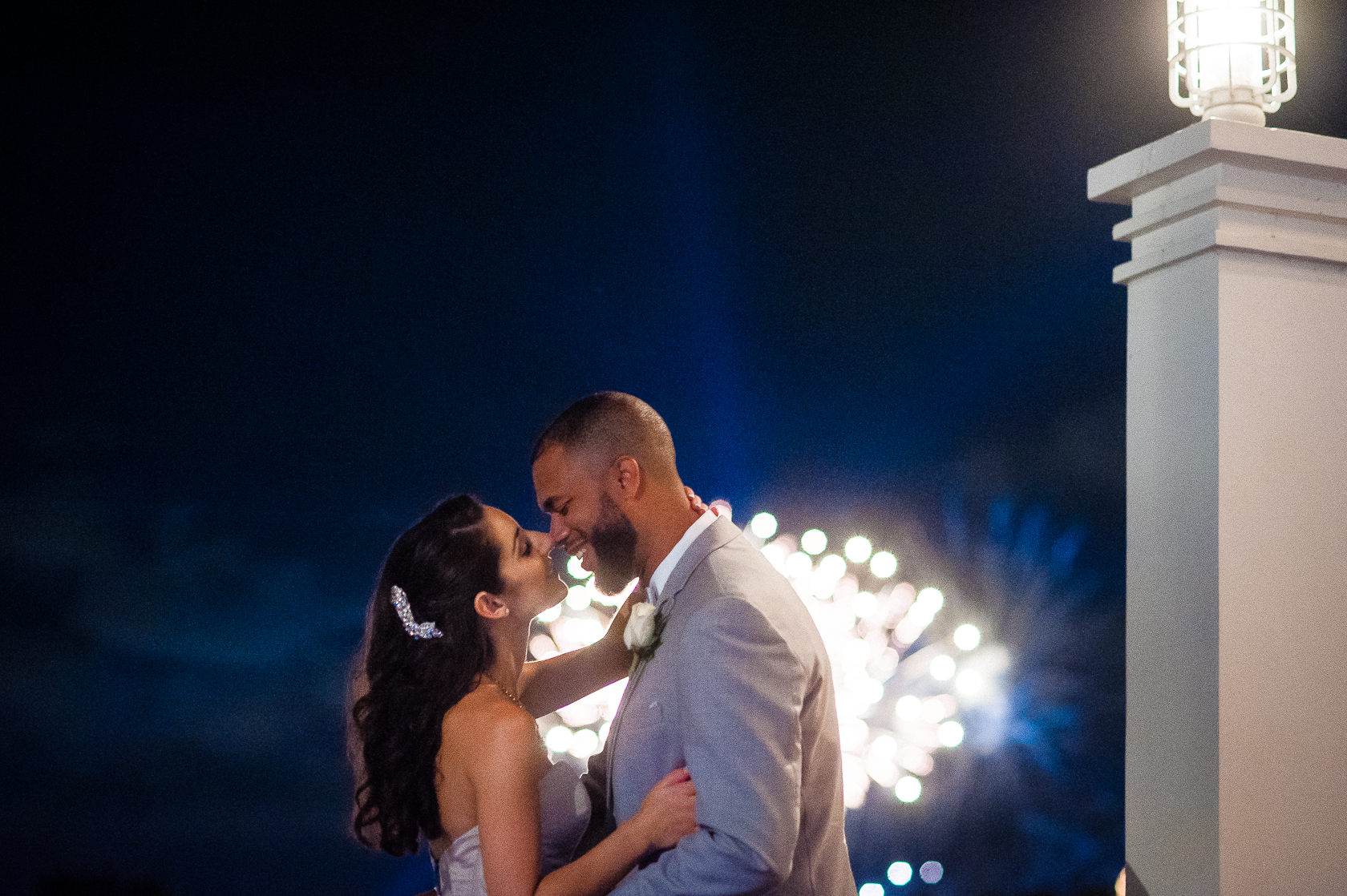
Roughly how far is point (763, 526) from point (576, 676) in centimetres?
309

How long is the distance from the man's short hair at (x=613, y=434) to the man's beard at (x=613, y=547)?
10cm

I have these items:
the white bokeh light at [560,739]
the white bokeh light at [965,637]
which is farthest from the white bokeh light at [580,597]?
the white bokeh light at [965,637]

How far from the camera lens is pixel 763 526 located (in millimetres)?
5977

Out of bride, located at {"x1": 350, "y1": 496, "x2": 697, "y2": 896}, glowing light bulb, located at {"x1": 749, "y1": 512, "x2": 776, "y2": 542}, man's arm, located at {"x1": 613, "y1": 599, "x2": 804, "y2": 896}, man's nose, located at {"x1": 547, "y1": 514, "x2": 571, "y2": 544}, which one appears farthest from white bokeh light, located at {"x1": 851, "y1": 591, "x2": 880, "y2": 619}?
man's arm, located at {"x1": 613, "y1": 599, "x2": 804, "y2": 896}

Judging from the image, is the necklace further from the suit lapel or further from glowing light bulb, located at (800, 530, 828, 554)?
glowing light bulb, located at (800, 530, 828, 554)

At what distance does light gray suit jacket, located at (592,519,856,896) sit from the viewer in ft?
6.33

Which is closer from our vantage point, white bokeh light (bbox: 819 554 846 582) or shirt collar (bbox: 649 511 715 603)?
shirt collar (bbox: 649 511 715 603)

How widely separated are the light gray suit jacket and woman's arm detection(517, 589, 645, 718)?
655 mm

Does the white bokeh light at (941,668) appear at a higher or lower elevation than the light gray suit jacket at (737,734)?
lower

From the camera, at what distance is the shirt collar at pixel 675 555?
7.50ft

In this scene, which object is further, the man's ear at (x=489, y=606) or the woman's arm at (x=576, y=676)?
the woman's arm at (x=576, y=676)

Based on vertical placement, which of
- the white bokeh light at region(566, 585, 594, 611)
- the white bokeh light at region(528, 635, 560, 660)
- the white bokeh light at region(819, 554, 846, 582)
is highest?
the white bokeh light at region(819, 554, 846, 582)

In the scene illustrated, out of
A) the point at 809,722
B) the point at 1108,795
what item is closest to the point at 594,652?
the point at 809,722

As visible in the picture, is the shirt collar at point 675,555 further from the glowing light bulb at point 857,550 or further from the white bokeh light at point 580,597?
the glowing light bulb at point 857,550
